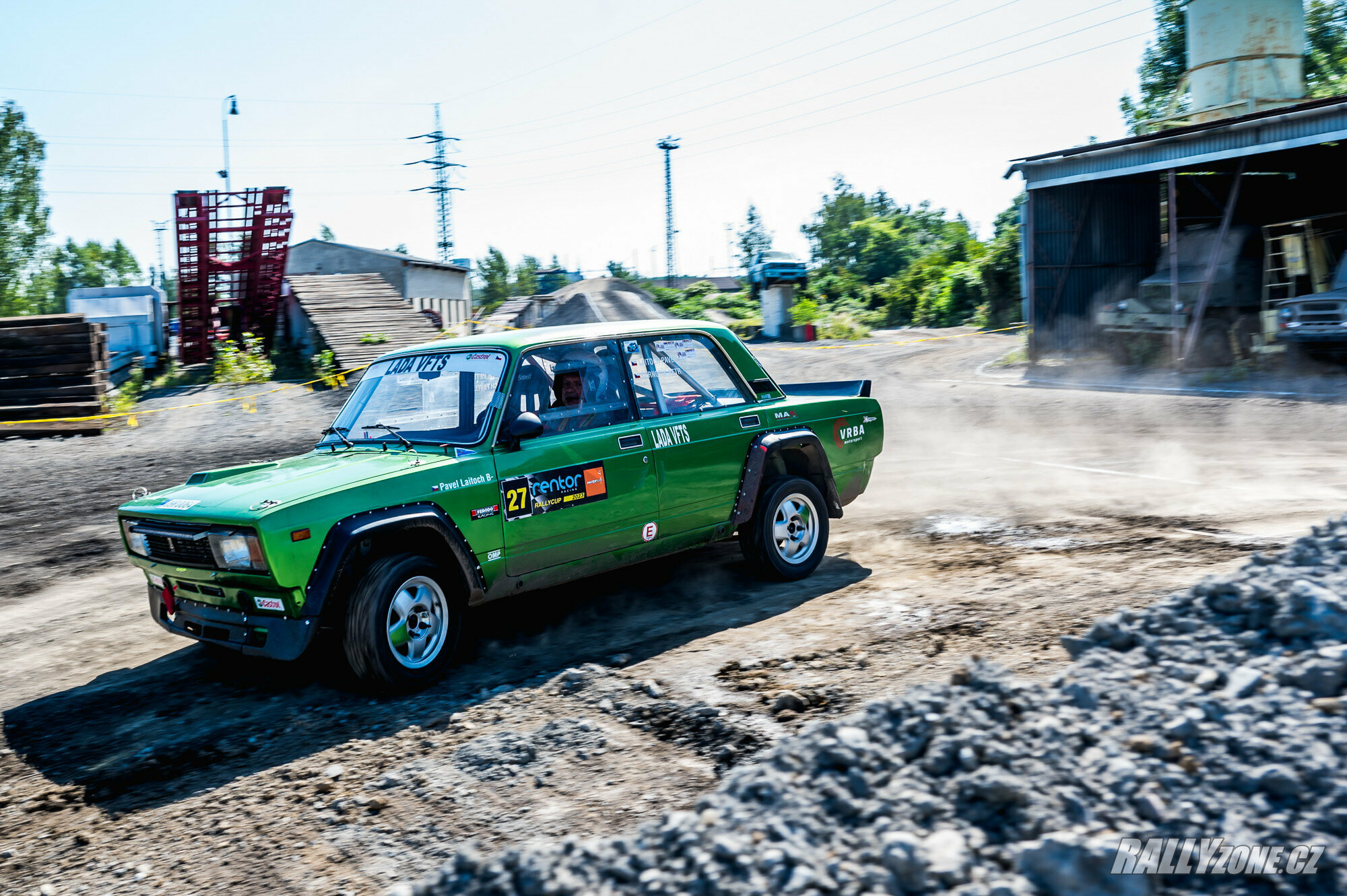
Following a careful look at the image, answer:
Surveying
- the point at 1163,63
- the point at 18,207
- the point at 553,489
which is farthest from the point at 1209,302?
the point at 18,207

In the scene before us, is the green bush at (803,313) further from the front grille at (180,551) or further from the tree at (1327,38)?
the front grille at (180,551)

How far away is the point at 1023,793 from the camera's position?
2.97 metres

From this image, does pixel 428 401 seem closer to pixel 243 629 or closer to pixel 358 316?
pixel 243 629

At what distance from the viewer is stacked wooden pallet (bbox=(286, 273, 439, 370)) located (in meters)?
25.9

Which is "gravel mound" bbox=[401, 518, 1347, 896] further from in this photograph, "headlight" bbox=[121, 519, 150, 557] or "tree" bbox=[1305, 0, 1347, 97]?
"tree" bbox=[1305, 0, 1347, 97]

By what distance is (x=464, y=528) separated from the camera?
530 cm

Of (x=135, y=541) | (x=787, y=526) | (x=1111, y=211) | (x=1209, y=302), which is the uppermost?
(x=1111, y=211)

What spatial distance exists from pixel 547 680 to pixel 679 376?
229cm

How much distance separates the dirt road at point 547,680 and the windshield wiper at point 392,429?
4.01 ft

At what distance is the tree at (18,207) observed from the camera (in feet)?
192

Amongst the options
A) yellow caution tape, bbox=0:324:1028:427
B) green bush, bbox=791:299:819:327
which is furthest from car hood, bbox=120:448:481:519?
green bush, bbox=791:299:819:327

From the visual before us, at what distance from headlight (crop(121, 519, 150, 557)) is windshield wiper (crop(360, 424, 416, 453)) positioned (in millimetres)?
1332

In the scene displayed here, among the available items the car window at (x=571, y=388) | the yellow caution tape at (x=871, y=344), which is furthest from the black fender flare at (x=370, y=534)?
the yellow caution tape at (x=871, y=344)

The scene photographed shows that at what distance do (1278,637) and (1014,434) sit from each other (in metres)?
10.3
